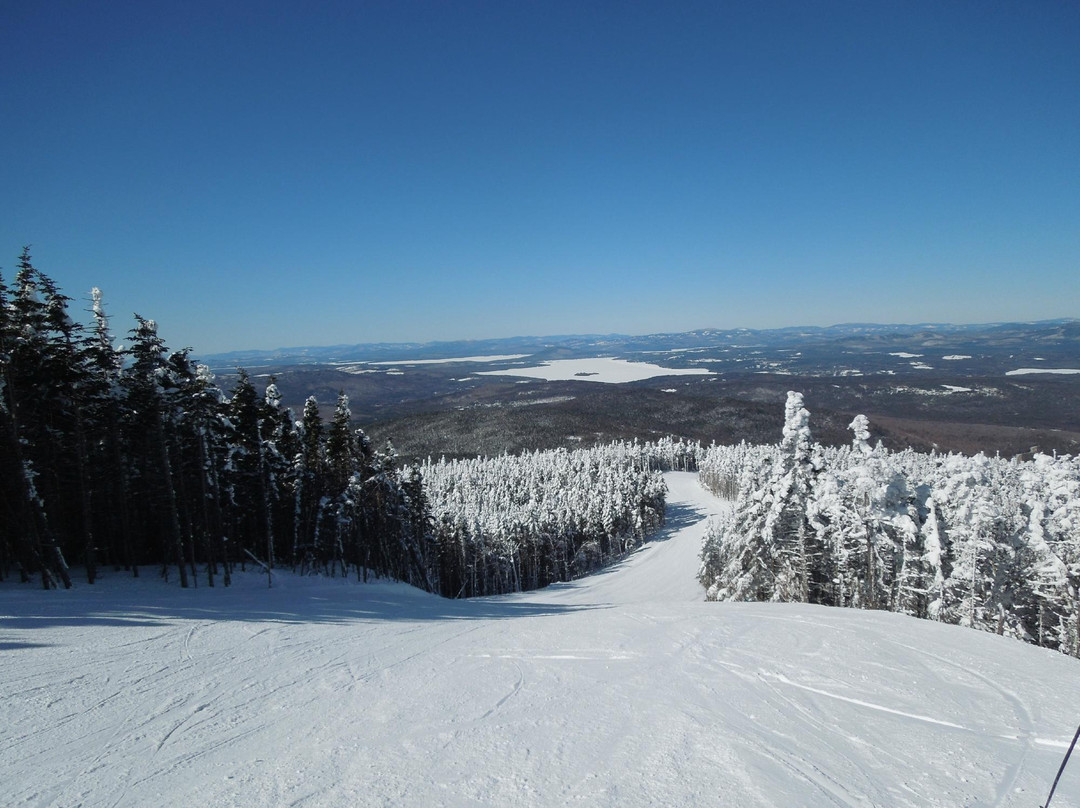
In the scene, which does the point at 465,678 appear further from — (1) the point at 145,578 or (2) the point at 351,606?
A: (1) the point at 145,578

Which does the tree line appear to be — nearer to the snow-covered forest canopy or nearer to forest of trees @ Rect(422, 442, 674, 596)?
the snow-covered forest canopy

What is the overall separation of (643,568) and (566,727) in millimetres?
52045

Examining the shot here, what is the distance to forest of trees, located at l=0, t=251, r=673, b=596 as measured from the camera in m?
17.7

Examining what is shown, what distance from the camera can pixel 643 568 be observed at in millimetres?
55969

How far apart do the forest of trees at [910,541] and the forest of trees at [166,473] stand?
22717 mm

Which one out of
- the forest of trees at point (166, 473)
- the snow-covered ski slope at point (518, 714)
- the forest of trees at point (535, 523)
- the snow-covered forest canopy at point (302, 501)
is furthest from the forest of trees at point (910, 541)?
the forest of trees at point (535, 523)

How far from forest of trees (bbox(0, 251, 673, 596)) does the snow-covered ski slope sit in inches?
275

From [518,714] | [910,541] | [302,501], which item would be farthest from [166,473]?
[910,541]

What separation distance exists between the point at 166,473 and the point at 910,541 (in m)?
32.1

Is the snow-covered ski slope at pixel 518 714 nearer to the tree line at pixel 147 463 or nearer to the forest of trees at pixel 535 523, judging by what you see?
the tree line at pixel 147 463

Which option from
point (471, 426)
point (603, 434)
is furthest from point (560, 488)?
point (471, 426)

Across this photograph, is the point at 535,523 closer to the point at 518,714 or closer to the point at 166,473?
the point at 166,473

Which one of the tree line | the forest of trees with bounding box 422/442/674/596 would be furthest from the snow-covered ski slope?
the forest of trees with bounding box 422/442/674/596

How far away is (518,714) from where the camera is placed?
7270mm
